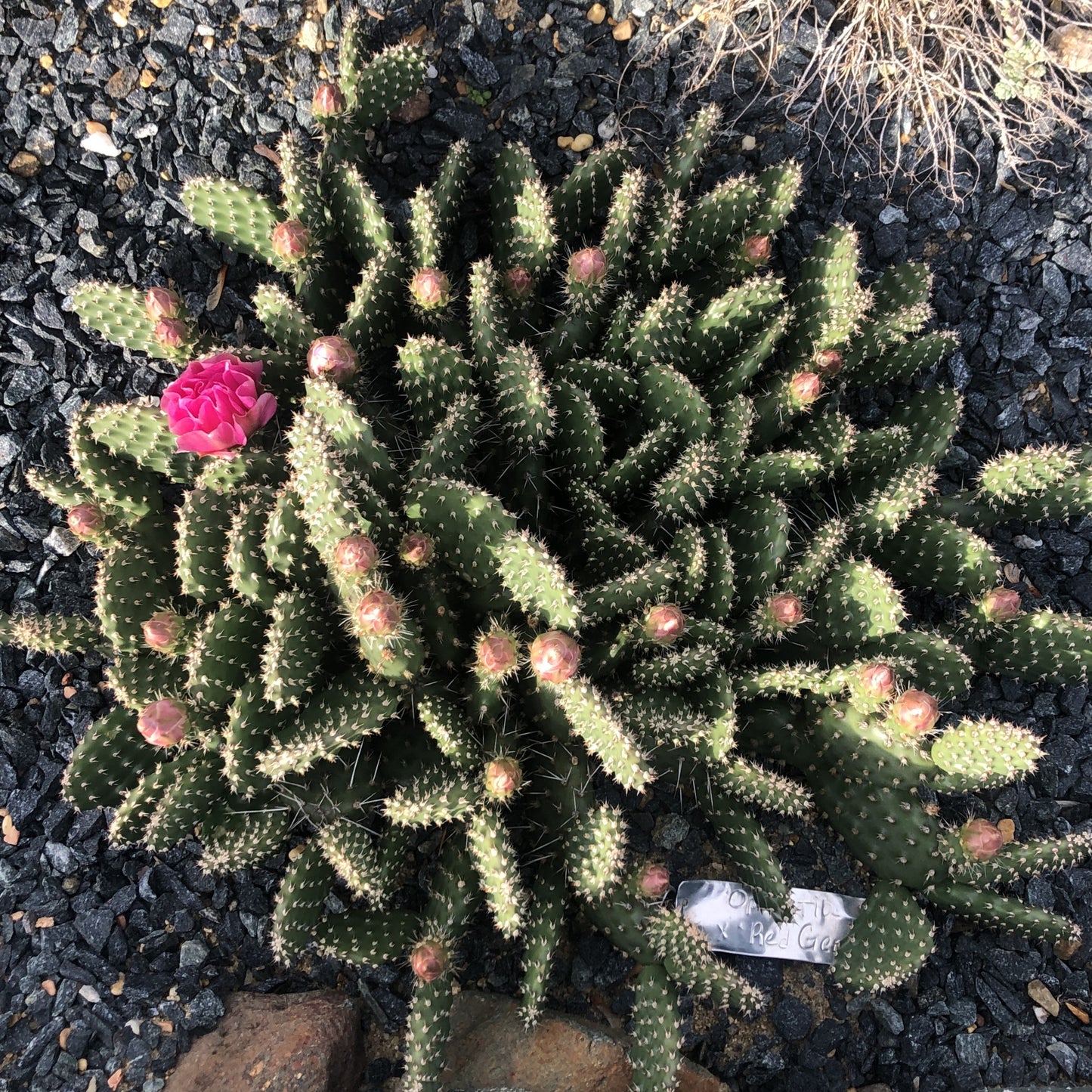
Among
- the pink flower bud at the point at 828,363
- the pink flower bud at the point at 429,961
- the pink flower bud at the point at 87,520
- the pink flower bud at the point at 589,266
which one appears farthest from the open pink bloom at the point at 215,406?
the pink flower bud at the point at 828,363

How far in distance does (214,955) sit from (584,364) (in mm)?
1875

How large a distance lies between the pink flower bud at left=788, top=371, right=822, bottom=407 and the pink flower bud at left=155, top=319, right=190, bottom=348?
1.64 metres

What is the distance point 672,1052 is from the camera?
2041 mm

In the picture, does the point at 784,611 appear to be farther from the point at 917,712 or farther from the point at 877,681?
the point at 917,712

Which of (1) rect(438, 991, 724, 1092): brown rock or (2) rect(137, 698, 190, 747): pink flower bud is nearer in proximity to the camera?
(2) rect(137, 698, 190, 747): pink flower bud

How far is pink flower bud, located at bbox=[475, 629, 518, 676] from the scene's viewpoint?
1.85 meters

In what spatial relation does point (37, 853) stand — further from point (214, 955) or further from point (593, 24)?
point (593, 24)

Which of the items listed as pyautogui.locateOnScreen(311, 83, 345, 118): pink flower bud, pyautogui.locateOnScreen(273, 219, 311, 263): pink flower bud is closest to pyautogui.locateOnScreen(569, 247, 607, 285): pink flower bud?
pyautogui.locateOnScreen(273, 219, 311, 263): pink flower bud

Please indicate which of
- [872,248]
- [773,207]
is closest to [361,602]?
[773,207]

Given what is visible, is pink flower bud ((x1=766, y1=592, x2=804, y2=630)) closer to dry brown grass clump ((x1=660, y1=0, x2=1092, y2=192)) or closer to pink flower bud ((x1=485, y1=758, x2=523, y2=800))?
pink flower bud ((x1=485, y1=758, x2=523, y2=800))

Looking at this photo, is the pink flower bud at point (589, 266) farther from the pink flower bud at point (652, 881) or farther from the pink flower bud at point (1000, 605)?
the pink flower bud at point (652, 881)

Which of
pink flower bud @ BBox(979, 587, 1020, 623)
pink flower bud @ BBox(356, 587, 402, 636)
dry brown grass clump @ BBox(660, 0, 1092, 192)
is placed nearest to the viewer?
pink flower bud @ BBox(356, 587, 402, 636)

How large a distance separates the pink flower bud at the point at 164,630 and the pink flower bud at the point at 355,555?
1.85 ft

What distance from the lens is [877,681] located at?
1979 mm
